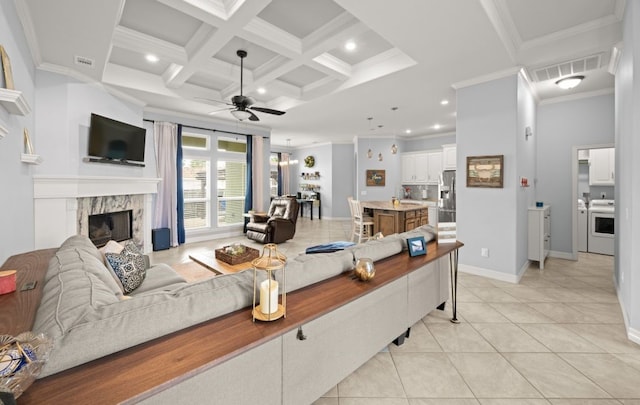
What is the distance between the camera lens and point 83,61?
3.41 metres

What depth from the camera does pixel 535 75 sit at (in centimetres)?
390

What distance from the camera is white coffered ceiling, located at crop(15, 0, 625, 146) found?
8.45 feet

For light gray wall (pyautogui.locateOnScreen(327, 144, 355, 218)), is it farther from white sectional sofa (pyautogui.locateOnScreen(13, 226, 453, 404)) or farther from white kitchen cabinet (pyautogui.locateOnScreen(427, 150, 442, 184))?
white sectional sofa (pyautogui.locateOnScreen(13, 226, 453, 404))

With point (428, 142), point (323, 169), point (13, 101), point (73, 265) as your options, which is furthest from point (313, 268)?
point (323, 169)

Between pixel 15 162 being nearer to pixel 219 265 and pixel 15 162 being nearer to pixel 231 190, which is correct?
pixel 219 265

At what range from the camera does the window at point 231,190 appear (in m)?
6.97

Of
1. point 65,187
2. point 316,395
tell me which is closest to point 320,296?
point 316,395

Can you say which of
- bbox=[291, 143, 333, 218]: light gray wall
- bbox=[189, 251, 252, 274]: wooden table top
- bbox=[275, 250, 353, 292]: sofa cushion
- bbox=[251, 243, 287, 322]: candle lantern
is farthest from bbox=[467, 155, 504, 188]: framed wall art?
bbox=[291, 143, 333, 218]: light gray wall

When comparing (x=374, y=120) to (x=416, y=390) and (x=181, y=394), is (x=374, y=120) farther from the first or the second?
(x=181, y=394)

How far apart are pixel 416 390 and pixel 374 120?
585 centimetres

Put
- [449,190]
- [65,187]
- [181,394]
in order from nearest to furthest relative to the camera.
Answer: [181,394], [65,187], [449,190]

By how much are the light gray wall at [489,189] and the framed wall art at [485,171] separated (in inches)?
2.5

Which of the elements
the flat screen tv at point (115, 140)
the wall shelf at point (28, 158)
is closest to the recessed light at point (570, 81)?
the wall shelf at point (28, 158)

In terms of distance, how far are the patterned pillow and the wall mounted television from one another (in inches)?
103
